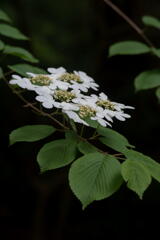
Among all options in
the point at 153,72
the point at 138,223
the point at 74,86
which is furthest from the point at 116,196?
the point at 74,86

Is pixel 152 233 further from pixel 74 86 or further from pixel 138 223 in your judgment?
pixel 74 86

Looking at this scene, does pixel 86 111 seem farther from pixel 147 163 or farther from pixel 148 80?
pixel 148 80

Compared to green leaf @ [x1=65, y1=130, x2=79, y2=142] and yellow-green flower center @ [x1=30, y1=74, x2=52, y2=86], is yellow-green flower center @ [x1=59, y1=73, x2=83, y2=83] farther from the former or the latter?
green leaf @ [x1=65, y1=130, x2=79, y2=142]

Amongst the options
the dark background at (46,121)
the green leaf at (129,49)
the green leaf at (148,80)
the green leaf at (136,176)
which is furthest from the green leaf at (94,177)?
the dark background at (46,121)

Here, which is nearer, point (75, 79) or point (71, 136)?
point (71, 136)

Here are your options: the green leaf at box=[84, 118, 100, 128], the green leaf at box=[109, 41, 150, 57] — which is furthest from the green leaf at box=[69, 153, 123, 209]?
the green leaf at box=[109, 41, 150, 57]

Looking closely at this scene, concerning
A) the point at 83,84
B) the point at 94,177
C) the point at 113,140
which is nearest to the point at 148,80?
the point at 83,84

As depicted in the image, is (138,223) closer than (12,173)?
Yes
